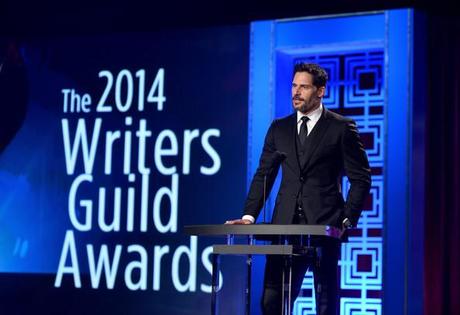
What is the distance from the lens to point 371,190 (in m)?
5.59

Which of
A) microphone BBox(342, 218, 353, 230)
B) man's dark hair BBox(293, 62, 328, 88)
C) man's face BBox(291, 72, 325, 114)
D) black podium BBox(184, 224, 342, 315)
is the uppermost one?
man's dark hair BBox(293, 62, 328, 88)

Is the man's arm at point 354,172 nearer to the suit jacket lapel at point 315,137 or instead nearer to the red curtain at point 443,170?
the suit jacket lapel at point 315,137

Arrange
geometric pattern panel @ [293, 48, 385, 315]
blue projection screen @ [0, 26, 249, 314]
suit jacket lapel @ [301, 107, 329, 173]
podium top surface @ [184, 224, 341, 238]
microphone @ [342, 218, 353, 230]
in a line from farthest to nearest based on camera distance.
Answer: blue projection screen @ [0, 26, 249, 314]
geometric pattern panel @ [293, 48, 385, 315]
suit jacket lapel @ [301, 107, 329, 173]
microphone @ [342, 218, 353, 230]
podium top surface @ [184, 224, 341, 238]

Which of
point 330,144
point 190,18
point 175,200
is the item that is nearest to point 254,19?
point 190,18

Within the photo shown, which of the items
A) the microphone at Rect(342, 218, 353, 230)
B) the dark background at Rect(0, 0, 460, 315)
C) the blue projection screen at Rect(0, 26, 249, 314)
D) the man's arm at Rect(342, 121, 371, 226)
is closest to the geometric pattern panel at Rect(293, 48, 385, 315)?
the dark background at Rect(0, 0, 460, 315)

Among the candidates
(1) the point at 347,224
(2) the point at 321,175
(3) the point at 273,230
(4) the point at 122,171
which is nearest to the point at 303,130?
(2) the point at 321,175

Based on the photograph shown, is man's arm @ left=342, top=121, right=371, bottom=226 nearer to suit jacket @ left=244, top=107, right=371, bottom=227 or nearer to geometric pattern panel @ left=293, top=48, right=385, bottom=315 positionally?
suit jacket @ left=244, top=107, right=371, bottom=227

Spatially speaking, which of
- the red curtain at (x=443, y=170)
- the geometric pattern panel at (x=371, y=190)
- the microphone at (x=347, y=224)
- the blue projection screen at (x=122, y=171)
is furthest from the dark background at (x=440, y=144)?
the microphone at (x=347, y=224)

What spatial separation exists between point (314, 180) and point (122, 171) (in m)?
2.72

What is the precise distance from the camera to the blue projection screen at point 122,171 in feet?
19.7

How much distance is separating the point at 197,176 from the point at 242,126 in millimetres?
470

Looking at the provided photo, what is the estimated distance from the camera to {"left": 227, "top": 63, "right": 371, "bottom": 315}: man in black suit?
372 centimetres

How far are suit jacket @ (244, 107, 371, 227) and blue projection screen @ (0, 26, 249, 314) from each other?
2.03 metres

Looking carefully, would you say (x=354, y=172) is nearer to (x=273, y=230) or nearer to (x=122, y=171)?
(x=273, y=230)
